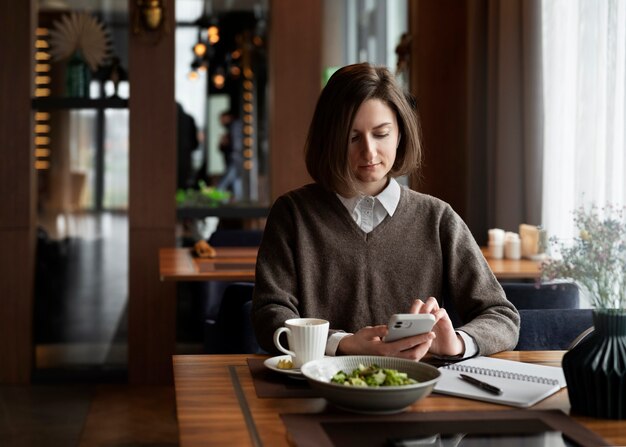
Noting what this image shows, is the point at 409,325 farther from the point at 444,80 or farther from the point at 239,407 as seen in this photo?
the point at 444,80

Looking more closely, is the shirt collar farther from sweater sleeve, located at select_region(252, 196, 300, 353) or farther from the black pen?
the black pen

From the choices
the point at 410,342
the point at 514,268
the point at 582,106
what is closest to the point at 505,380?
the point at 410,342

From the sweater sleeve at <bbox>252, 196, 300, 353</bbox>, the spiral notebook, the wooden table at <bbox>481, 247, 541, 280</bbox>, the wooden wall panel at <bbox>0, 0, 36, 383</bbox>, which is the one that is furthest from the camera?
the wooden wall panel at <bbox>0, 0, 36, 383</bbox>

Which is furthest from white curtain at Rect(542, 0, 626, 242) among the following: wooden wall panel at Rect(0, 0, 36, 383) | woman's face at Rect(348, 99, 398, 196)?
wooden wall panel at Rect(0, 0, 36, 383)

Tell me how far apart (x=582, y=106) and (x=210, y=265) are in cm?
184

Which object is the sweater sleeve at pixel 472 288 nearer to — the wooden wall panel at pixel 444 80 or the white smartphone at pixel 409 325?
the white smartphone at pixel 409 325

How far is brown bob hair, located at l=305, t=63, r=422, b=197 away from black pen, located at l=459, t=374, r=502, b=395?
600 millimetres

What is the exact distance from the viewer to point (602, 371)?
1.61 m

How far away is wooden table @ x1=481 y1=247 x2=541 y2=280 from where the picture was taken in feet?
12.4

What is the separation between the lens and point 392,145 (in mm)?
2199

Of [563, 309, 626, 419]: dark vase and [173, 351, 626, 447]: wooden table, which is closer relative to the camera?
[173, 351, 626, 447]: wooden table

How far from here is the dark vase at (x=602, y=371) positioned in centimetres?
159

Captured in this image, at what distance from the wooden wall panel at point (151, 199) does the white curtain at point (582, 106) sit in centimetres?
212

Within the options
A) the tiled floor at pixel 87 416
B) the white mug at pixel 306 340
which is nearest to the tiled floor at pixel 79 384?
the tiled floor at pixel 87 416
